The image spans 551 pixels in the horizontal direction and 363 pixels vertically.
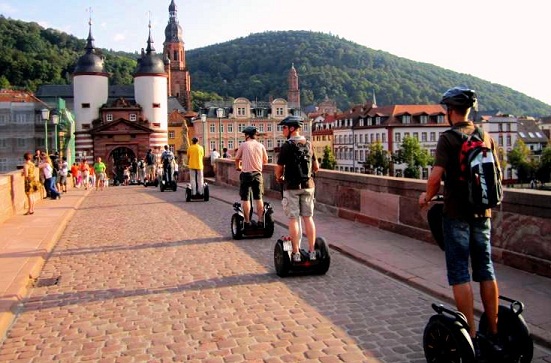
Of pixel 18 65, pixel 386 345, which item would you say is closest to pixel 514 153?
pixel 386 345

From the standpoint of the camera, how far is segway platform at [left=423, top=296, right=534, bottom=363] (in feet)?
12.6

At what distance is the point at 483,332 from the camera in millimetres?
4133

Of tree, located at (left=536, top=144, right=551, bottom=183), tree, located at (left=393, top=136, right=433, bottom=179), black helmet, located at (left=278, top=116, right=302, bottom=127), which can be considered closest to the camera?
black helmet, located at (left=278, top=116, right=302, bottom=127)

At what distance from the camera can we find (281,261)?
7258 millimetres

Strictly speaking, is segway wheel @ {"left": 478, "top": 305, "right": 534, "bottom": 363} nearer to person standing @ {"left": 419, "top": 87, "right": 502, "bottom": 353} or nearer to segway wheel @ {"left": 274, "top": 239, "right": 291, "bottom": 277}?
person standing @ {"left": 419, "top": 87, "right": 502, "bottom": 353}

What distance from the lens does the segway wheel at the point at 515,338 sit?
3.90 m

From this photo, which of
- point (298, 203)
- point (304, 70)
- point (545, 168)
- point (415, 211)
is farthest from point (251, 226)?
point (304, 70)

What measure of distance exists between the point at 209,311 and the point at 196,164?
10668 millimetres

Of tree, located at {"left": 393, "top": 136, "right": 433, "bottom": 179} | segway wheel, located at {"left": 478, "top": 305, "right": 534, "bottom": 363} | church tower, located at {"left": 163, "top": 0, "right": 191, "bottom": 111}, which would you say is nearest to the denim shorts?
segway wheel, located at {"left": 478, "top": 305, "right": 534, "bottom": 363}

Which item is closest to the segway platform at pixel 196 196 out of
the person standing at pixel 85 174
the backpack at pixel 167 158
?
the backpack at pixel 167 158

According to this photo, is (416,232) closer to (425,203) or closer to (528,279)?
(528,279)

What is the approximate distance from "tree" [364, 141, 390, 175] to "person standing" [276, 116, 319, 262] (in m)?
74.5

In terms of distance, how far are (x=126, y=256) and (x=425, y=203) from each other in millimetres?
5973

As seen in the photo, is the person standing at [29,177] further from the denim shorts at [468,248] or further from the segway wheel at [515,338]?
the segway wheel at [515,338]
